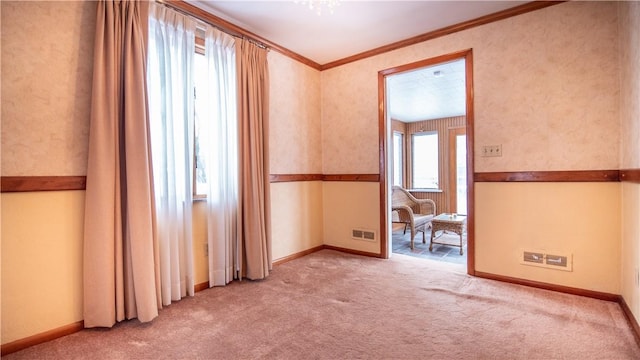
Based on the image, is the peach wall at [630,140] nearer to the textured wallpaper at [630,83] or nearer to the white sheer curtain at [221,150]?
the textured wallpaper at [630,83]

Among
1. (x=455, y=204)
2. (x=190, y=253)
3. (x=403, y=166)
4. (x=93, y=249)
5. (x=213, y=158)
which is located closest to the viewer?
(x=93, y=249)

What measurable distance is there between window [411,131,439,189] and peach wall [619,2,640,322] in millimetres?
4741

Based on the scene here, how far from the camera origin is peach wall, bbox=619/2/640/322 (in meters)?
1.80

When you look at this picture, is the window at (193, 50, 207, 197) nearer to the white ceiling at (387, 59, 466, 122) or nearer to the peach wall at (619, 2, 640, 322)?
the white ceiling at (387, 59, 466, 122)

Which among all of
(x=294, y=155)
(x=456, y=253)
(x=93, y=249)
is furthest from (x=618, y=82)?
(x=93, y=249)

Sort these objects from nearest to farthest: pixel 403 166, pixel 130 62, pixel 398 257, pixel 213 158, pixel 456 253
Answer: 1. pixel 130 62
2. pixel 213 158
3. pixel 398 257
4. pixel 456 253
5. pixel 403 166

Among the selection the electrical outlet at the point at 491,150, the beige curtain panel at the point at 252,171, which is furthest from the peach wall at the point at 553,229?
the beige curtain panel at the point at 252,171

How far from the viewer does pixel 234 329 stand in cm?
190

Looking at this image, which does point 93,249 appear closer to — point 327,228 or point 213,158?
point 213,158

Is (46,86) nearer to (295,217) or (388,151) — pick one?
(295,217)

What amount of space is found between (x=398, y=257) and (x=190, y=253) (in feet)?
7.55

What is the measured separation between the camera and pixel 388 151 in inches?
139

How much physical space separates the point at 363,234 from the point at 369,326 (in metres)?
1.74

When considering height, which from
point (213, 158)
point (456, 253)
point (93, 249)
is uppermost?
point (213, 158)
